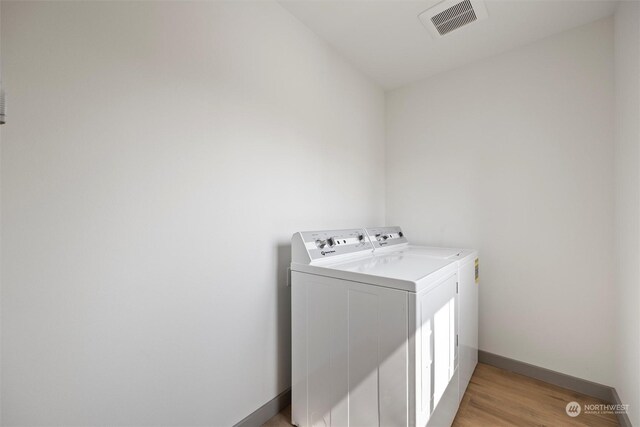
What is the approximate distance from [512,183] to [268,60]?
6.58 feet

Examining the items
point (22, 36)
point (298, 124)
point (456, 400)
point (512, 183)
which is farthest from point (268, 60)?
point (456, 400)

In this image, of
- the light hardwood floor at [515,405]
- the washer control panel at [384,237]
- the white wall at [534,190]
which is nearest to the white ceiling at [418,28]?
the white wall at [534,190]

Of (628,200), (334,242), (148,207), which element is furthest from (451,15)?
(148,207)

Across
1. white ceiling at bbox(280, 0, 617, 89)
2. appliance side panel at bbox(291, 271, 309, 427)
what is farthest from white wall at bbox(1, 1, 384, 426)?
white ceiling at bbox(280, 0, 617, 89)

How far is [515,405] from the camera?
166cm

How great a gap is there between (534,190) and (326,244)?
1.66 m

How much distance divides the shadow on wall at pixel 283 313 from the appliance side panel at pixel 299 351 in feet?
0.52

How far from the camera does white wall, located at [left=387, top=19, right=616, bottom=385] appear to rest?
5.78ft

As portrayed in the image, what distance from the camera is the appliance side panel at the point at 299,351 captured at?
146cm

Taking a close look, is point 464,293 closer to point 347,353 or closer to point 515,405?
point 515,405

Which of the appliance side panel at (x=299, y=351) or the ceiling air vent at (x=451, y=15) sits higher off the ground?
the ceiling air vent at (x=451, y=15)

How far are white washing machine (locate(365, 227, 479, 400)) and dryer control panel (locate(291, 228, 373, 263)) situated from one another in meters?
0.15

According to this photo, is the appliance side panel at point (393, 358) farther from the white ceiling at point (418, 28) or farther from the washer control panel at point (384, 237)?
the white ceiling at point (418, 28)

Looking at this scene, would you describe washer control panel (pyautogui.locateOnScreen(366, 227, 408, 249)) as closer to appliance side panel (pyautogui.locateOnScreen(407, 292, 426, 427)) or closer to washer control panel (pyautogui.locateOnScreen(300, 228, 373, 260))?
washer control panel (pyautogui.locateOnScreen(300, 228, 373, 260))
